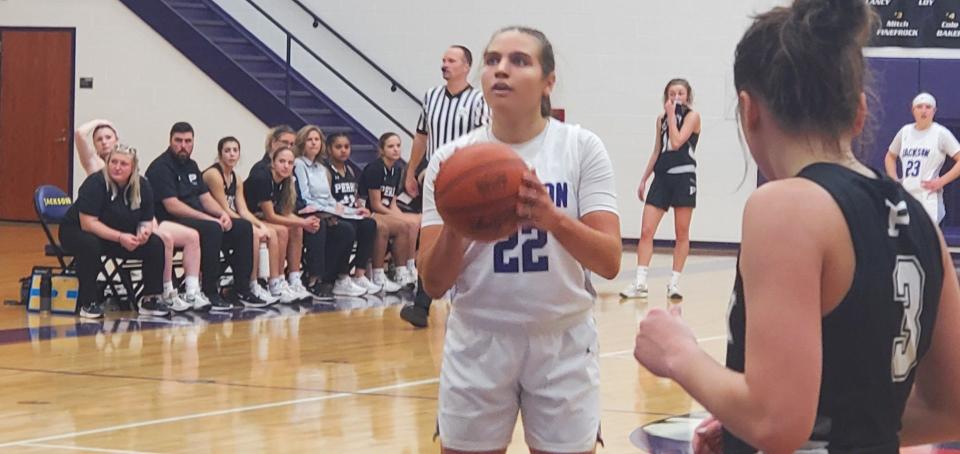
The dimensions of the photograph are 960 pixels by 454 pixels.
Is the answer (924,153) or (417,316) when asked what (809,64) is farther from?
Result: (924,153)

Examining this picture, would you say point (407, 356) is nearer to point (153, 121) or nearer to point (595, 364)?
point (595, 364)

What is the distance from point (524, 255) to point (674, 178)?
8297 mm

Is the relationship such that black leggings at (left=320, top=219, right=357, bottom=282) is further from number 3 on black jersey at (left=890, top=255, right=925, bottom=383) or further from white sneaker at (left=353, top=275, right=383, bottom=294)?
number 3 on black jersey at (left=890, top=255, right=925, bottom=383)

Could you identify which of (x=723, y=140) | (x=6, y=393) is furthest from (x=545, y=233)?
Result: (x=723, y=140)

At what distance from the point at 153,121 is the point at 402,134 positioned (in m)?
2.77

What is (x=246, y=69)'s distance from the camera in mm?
16859

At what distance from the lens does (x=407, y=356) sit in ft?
28.7

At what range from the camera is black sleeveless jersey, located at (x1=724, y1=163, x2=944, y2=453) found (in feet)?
6.77

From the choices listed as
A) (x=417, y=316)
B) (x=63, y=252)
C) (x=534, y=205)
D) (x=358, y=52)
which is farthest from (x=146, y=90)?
(x=534, y=205)

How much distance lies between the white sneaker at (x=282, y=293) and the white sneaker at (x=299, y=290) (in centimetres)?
3

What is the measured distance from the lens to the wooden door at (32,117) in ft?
58.4

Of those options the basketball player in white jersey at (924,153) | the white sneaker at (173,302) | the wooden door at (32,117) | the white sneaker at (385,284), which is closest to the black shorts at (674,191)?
the white sneaker at (385,284)

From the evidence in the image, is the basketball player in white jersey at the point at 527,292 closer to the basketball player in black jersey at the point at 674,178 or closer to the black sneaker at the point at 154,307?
the black sneaker at the point at 154,307

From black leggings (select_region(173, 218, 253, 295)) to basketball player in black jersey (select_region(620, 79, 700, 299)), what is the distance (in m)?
2.93
